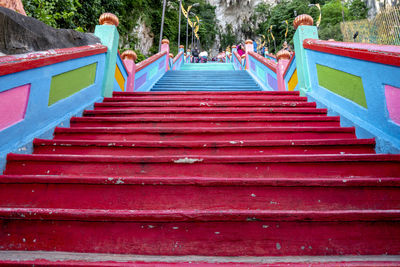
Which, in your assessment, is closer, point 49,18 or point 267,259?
point 267,259

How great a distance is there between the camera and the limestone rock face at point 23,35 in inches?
86.8

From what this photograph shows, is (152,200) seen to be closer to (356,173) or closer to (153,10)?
(356,173)

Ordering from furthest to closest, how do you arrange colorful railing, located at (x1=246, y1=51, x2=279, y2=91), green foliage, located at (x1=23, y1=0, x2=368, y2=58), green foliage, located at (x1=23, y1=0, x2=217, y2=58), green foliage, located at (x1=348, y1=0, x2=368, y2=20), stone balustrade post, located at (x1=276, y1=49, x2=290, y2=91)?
green foliage, located at (x1=348, y1=0, x2=368, y2=20) → green foliage, located at (x1=23, y1=0, x2=368, y2=58) → green foliage, located at (x1=23, y1=0, x2=217, y2=58) → colorful railing, located at (x1=246, y1=51, x2=279, y2=91) → stone balustrade post, located at (x1=276, y1=49, x2=290, y2=91)

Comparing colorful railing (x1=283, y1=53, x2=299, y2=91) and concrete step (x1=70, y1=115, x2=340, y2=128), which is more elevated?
colorful railing (x1=283, y1=53, x2=299, y2=91)

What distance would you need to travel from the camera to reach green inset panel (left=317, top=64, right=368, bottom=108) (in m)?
2.30

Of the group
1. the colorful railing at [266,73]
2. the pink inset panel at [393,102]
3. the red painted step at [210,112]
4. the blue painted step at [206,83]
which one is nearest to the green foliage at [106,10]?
the blue painted step at [206,83]

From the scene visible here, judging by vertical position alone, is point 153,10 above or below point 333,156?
above

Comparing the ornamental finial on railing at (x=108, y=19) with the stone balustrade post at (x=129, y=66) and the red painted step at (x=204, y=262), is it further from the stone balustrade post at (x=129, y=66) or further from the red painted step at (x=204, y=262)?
the red painted step at (x=204, y=262)

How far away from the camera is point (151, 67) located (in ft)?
19.5

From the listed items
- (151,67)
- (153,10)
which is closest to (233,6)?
(153,10)

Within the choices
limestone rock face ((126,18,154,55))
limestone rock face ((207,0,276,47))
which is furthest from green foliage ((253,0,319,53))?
limestone rock face ((126,18,154,55))

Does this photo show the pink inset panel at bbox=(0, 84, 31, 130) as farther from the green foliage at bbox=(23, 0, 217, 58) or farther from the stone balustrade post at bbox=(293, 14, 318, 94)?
the green foliage at bbox=(23, 0, 217, 58)

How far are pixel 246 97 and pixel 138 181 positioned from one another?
229 centimetres

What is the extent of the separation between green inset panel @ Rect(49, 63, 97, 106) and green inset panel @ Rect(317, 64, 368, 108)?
318cm
